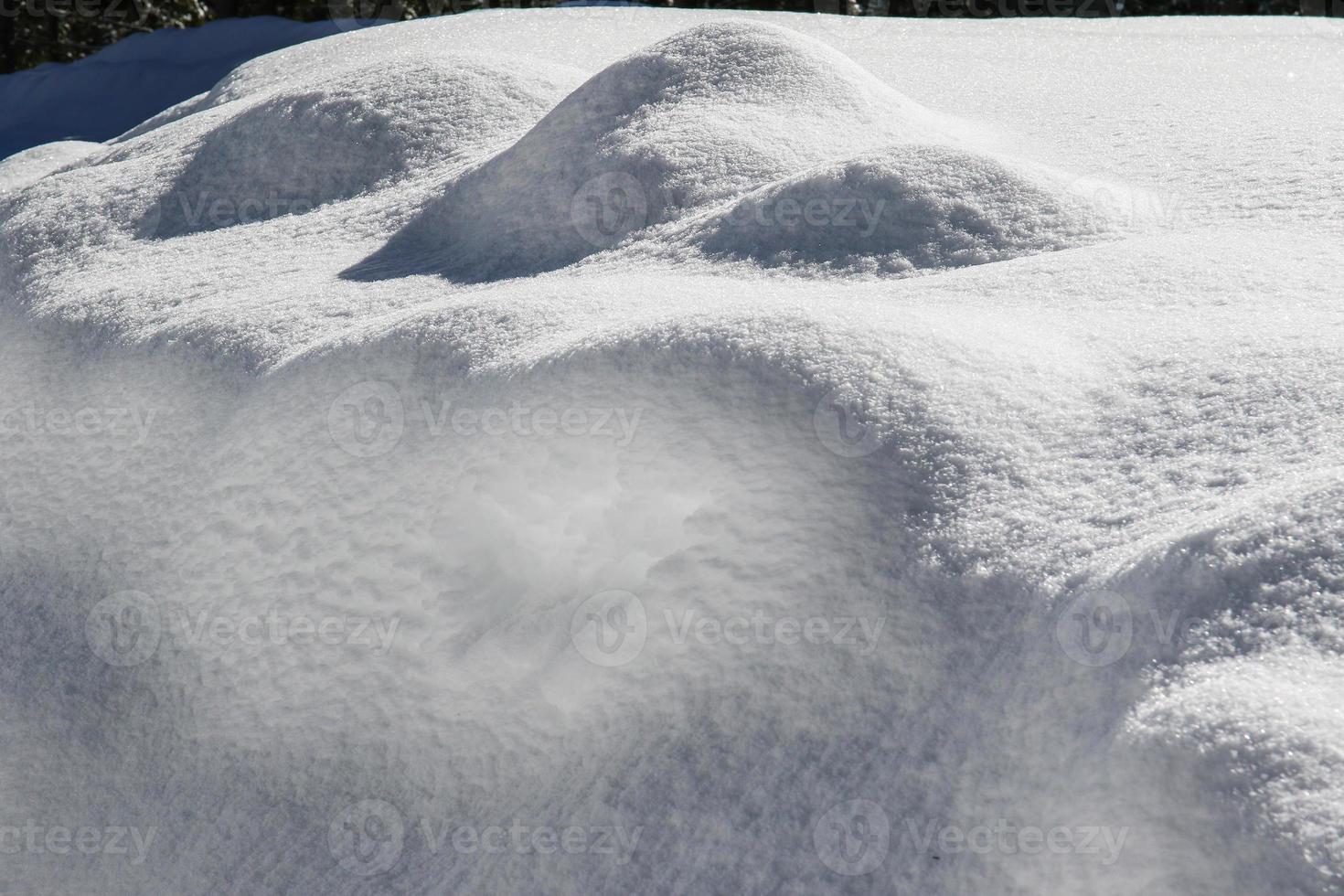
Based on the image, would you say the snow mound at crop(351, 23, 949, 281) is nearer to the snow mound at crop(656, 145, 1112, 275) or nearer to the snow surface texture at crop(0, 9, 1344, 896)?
the snow surface texture at crop(0, 9, 1344, 896)

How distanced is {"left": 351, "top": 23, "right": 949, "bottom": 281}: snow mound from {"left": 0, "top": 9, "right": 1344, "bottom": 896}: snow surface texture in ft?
0.08

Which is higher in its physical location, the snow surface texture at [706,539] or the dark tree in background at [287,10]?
the dark tree in background at [287,10]

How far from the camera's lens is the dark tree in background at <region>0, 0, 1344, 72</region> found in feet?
33.7

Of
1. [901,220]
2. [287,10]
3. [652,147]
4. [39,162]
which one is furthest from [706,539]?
[287,10]

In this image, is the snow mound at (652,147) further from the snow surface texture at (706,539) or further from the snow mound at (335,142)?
the snow mound at (335,142)

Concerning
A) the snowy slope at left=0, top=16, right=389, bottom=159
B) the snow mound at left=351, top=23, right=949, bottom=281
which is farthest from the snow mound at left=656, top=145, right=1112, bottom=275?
the snowy slope at left=0, top=16, right=389, bottom=159

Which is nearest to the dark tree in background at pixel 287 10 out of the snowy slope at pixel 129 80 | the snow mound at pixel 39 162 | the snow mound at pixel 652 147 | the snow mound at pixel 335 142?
the snowy slope at pixel 129 80

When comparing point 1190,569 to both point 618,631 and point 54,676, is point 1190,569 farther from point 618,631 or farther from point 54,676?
point 54,676

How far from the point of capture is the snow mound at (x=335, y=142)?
12.0 ft

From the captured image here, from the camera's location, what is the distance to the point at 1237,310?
88.0 inches

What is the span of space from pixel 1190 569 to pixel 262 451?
5.50 ft

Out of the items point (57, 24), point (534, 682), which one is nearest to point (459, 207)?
point (534, 682)

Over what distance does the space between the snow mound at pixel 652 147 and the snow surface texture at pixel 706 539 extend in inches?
1.0

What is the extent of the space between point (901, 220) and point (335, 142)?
192cm
